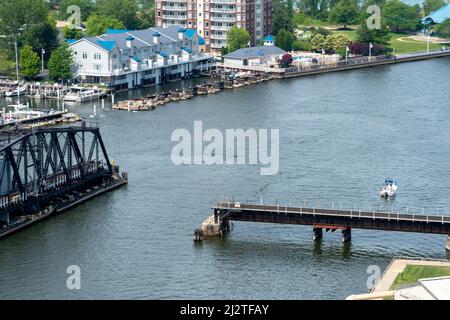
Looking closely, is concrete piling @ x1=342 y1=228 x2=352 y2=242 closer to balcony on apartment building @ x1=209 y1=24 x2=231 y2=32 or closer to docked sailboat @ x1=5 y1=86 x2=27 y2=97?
docked sailboat @ x1=5 y1=86 x2=27 y2=97

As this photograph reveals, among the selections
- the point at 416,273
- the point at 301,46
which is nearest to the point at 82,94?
the point at 301,46

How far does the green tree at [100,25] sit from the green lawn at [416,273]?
41.3 meters

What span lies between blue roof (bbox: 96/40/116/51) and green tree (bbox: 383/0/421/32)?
89.3ft

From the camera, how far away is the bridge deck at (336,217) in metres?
26.6

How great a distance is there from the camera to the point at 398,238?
27109 mm

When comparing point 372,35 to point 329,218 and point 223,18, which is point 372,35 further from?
point 329,218

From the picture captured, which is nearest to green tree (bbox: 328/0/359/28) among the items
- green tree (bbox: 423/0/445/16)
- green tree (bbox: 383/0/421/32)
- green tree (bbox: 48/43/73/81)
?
green tree (bbox: 383/0/421/32)

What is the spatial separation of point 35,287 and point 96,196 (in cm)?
821

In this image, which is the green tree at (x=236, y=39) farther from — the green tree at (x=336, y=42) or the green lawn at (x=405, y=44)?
the green lawn at (x=405, y=44)

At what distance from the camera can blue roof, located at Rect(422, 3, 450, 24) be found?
7678 centimetres

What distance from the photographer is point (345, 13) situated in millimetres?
76188
